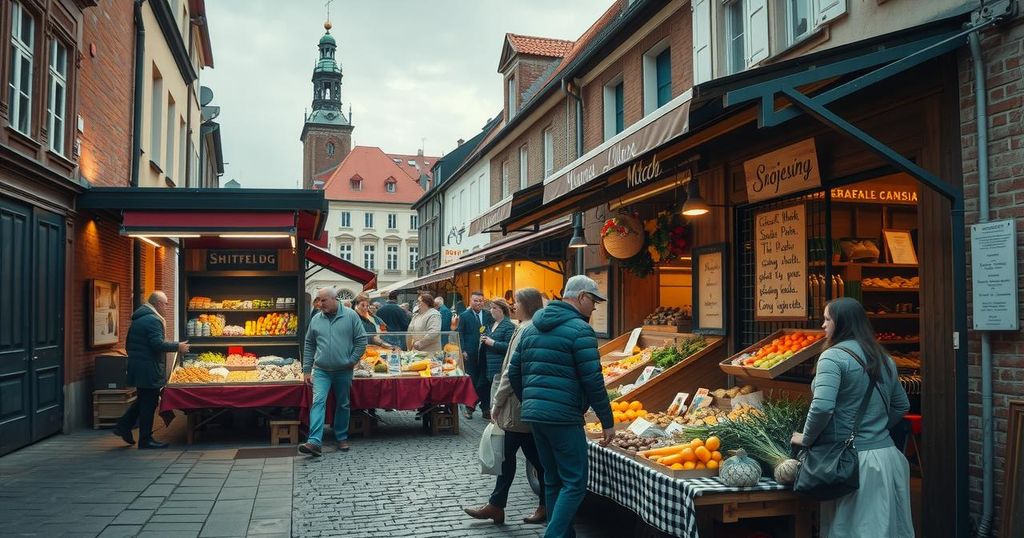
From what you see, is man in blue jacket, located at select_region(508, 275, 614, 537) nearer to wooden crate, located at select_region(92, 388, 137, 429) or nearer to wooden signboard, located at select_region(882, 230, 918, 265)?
wooden signboard, located at select_region(882, 230, 918, 265)

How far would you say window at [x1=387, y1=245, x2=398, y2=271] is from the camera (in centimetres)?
7381

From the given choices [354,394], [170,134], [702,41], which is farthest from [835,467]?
[170,134]

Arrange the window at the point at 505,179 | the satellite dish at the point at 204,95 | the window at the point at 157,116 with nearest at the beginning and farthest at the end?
the window at the point at 157,116, the window at the point at 505,179, the satellite dish at the point at 204,95

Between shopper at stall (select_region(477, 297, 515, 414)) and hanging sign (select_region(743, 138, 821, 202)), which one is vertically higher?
hanging sign (select_region(743, 138, 821, 202))

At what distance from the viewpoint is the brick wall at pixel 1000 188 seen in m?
5.00

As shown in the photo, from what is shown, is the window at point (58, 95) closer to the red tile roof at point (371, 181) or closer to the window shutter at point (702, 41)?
the window shutter at point (702, 41)

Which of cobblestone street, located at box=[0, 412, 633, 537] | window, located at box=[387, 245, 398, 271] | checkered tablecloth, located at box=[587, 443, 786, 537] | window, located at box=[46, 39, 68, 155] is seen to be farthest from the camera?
window, located at box=[387, 245, 398, 271]

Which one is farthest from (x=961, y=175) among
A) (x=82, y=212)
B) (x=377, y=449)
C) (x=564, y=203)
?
(x=82, y=212)

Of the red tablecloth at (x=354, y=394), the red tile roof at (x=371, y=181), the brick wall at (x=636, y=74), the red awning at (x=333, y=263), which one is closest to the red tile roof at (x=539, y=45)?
the brick wall at (x=636, y=74)

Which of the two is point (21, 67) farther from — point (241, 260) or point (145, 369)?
point (241, 260)

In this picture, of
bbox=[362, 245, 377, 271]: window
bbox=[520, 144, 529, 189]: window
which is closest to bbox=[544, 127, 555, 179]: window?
bbox=[520, 144, 529, 189]: window

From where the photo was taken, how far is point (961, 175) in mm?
5434

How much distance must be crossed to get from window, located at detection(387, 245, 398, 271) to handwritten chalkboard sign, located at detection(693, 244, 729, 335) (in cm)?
6521

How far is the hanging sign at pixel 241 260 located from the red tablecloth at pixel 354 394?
3538 mm
